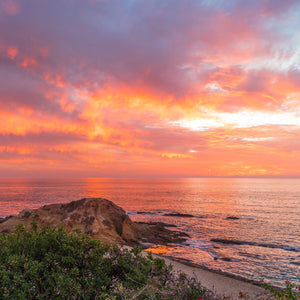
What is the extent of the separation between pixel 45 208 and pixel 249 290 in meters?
29.4

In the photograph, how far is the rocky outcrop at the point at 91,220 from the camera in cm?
3166

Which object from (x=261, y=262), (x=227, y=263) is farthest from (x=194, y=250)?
(x=261, y=262)

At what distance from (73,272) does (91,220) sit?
26.2m

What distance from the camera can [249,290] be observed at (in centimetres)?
1869

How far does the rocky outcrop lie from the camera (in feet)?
104

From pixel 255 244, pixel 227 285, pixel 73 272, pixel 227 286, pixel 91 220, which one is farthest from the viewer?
pixel 255 244

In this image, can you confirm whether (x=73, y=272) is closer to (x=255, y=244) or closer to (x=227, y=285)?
(x=227, y=285)

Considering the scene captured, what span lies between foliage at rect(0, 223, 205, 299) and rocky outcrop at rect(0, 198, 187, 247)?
21.8 m

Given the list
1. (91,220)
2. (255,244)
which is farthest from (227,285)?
(255,244)

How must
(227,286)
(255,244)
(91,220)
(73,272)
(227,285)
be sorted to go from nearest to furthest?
(73,272)
(227,286)
(227,285)
(91,220)
(255,244)

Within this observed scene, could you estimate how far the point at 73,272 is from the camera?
25.0ft

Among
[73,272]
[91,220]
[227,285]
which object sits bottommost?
[227,285]

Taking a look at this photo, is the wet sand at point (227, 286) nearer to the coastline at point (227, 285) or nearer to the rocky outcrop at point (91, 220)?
the coastline at point (227, 285)

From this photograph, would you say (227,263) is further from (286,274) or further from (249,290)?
(249,290)
